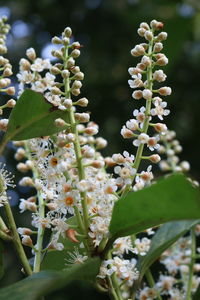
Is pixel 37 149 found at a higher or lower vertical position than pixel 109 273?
higher

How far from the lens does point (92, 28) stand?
494 centimetres

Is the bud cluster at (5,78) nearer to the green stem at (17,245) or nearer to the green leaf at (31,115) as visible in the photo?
the green leaf at (31,115)

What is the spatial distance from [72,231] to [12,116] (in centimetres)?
28

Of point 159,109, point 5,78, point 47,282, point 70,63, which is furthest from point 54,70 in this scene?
point 47,282

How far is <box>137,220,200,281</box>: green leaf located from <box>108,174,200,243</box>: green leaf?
18 centimetres

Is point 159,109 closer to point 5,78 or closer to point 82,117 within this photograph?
point 82,117

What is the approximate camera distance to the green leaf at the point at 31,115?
1099 mm

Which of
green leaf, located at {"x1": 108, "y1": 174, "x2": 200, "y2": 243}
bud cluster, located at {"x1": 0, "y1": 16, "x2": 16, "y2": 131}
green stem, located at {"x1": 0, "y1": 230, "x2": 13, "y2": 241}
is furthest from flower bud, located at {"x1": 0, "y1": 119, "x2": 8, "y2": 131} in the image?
green leaf, located at {"x1": 108, "y1": 174, "x2": 200, "y2": 243}

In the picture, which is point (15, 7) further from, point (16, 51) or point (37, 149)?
point (37, 149)

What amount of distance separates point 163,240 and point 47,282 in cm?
56

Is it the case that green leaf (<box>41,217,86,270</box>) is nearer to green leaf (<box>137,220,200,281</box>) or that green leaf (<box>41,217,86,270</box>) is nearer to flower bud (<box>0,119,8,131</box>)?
green leaf (<box>137,220,200,281</box>)

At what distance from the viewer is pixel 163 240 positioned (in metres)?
1.27

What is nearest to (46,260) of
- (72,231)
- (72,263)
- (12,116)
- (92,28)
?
(72,263)

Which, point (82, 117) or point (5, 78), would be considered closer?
point (82, 117)
